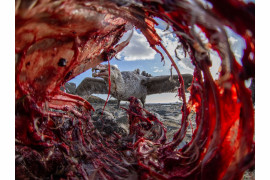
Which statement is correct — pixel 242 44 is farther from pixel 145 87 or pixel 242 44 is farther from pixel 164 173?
pixel 145 87

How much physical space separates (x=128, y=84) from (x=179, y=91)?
217 cm

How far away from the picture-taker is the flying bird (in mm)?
2663

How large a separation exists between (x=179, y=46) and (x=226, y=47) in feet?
0.58

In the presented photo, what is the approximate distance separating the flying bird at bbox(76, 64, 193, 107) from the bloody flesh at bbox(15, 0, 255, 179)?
1.76 metres

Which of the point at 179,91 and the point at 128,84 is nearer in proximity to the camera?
the point at 179,91

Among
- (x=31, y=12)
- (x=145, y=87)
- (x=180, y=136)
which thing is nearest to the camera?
(x=31, y=12)

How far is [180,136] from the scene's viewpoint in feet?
2.21

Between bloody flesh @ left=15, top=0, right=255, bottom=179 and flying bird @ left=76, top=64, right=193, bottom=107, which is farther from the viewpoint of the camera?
flying bird @ left=76, top=64, right=193, bottom=107

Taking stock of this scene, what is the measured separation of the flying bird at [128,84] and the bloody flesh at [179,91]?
5.76ft

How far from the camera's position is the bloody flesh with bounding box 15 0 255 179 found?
366mm

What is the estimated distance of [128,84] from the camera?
9.36 feet

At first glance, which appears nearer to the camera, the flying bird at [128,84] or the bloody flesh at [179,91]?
the bloody flesh at [179,91]

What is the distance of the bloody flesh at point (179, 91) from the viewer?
366mm

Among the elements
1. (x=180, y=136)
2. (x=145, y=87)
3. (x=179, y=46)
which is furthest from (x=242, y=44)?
(x=145, y=87)
